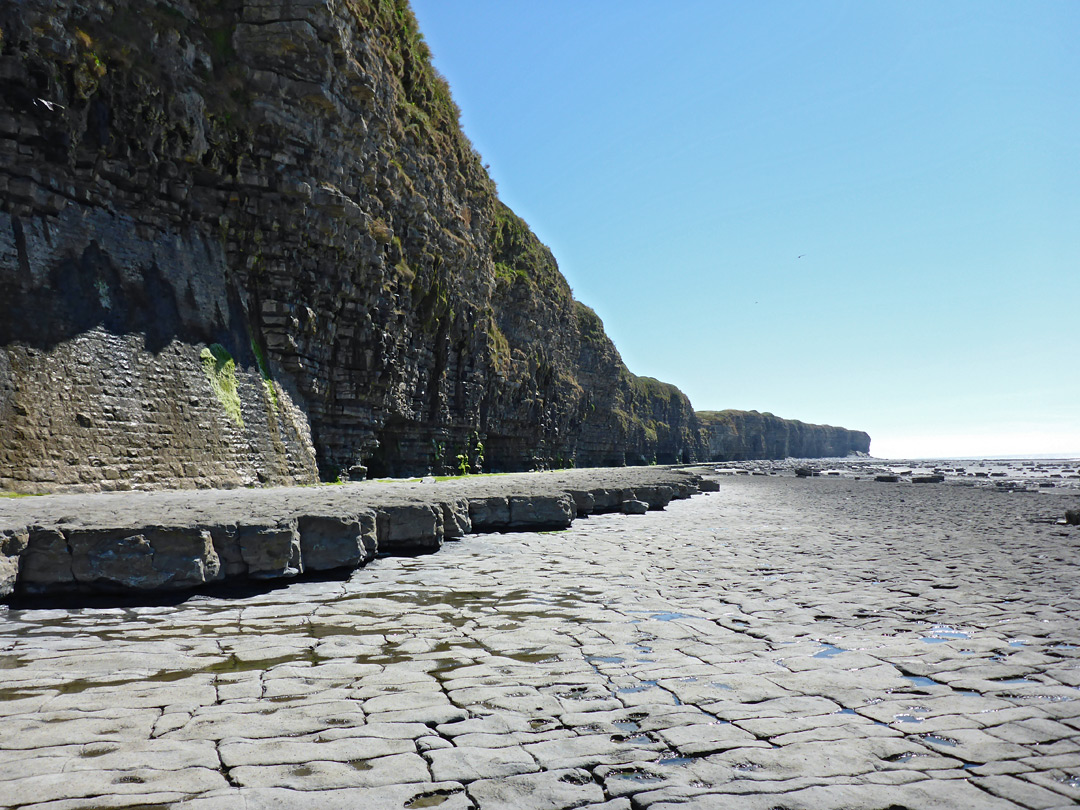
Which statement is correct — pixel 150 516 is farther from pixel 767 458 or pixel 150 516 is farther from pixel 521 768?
pixel 767 458

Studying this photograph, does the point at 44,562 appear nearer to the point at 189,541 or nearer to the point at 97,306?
the point at 189,541

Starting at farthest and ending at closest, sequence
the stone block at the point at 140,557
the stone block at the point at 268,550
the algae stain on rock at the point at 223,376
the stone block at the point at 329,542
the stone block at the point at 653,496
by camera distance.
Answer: the stone block at the point at 653,496 → the algae stain on rock at the point at 223,376 → the stone block at the point at 329,542 → the stone block at the point at 268,550 → the stone block at the point at 140,557

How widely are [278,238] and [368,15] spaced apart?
44.0 feet

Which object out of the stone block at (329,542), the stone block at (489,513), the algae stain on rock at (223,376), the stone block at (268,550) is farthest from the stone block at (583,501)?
the stone block at (268,550)

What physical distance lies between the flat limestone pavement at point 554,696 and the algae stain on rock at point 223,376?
490 inches

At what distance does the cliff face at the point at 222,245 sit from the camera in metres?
14.8

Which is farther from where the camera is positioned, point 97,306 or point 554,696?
point 97,306

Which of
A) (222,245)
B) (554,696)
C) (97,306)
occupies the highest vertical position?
(222,245)

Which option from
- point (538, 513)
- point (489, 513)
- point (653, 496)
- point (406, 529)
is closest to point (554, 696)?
point (406, 529)

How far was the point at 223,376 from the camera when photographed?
19125 mm

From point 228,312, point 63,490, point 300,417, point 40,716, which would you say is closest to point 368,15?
point 228,312

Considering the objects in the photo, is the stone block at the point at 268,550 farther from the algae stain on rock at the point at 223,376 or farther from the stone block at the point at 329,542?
the algae stain on rock at the point at 223,376

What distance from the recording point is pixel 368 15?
28.6 meters

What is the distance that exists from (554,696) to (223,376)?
17.7 m
